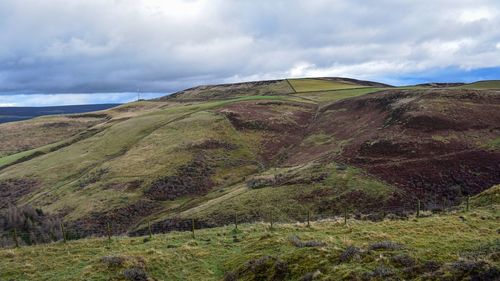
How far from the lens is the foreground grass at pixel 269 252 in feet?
60.4

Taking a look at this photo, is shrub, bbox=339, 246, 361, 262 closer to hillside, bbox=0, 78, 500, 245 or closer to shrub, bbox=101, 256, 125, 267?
shrub, bbox=101, 256, 125, 267

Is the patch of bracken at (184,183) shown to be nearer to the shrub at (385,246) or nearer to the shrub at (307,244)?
the shrub at (307,244)

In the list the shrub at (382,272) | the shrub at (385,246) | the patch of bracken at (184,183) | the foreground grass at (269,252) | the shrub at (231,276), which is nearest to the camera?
the shrub at (382,272)

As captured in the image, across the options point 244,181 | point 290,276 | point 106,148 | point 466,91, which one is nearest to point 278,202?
point 244,181

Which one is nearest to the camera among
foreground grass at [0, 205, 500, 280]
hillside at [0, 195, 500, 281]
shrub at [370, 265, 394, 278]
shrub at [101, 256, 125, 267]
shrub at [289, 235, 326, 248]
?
shrub at [370, 265, 394, 278]

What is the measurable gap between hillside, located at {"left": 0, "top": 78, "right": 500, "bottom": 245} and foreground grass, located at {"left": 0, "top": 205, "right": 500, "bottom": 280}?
35.7ft

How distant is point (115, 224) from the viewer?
2517 inches

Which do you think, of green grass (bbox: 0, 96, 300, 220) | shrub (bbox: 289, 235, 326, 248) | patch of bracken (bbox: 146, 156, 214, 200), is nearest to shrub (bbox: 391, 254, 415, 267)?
shrub (bbox: 289, 235, 326, 248)

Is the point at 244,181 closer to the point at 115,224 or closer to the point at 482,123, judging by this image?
the point at 115,224


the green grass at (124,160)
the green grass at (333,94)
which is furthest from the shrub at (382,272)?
the green grass at (333,94)

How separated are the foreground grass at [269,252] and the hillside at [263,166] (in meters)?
10.9

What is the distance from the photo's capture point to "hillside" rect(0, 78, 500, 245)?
173 ft

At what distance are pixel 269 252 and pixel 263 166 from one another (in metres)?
57.9

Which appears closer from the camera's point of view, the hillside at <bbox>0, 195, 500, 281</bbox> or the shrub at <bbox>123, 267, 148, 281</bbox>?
the hillside at <bbox>0, 195, 500, 281</bbox>
